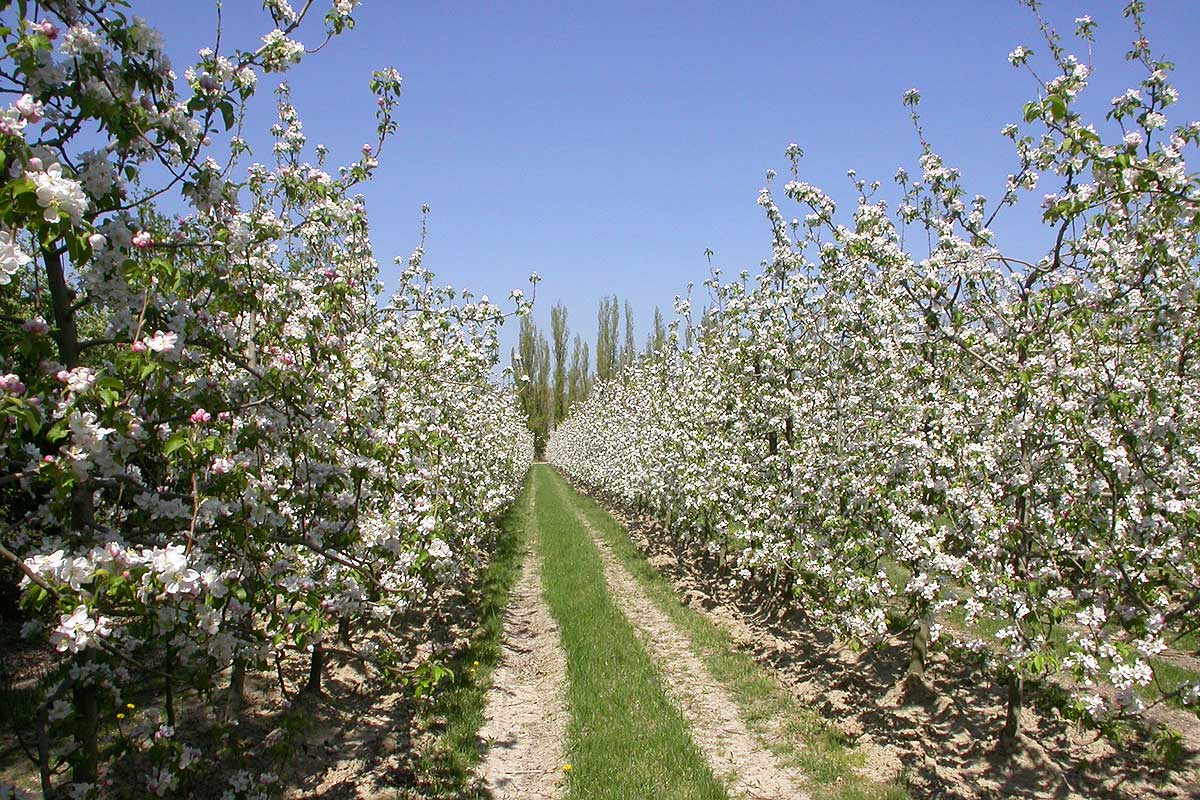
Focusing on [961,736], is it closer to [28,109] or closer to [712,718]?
[712,718]

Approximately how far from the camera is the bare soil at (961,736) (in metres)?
5.11

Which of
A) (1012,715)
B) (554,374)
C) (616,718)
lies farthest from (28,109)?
(554,374)

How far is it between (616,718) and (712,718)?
36.0 inches

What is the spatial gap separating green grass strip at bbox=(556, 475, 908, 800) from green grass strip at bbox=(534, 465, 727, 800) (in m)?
0.71

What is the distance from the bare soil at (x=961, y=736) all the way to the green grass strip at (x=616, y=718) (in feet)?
4.60

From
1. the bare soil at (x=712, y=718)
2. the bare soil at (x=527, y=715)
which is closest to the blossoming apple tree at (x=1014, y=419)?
the bare soil at (x=712, y=718)

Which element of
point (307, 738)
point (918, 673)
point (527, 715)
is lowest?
point (527, 715)

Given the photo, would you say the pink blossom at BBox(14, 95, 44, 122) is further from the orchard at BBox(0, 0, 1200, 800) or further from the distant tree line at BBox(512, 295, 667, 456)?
the distant tree line at BBox(512, 295, 667, 456)

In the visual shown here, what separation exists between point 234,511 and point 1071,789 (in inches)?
230

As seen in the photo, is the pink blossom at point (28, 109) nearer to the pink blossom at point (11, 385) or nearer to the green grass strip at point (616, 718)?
the pink blossom at point (11, 385)

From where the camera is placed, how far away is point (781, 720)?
6402 mm

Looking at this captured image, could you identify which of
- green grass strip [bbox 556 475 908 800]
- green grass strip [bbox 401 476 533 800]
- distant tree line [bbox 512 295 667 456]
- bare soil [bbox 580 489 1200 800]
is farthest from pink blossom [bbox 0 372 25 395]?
distant tree line [bbox 512 295 667 456]

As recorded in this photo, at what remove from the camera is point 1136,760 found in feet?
17.8

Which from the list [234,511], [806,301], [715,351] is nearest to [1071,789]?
[806,301]
